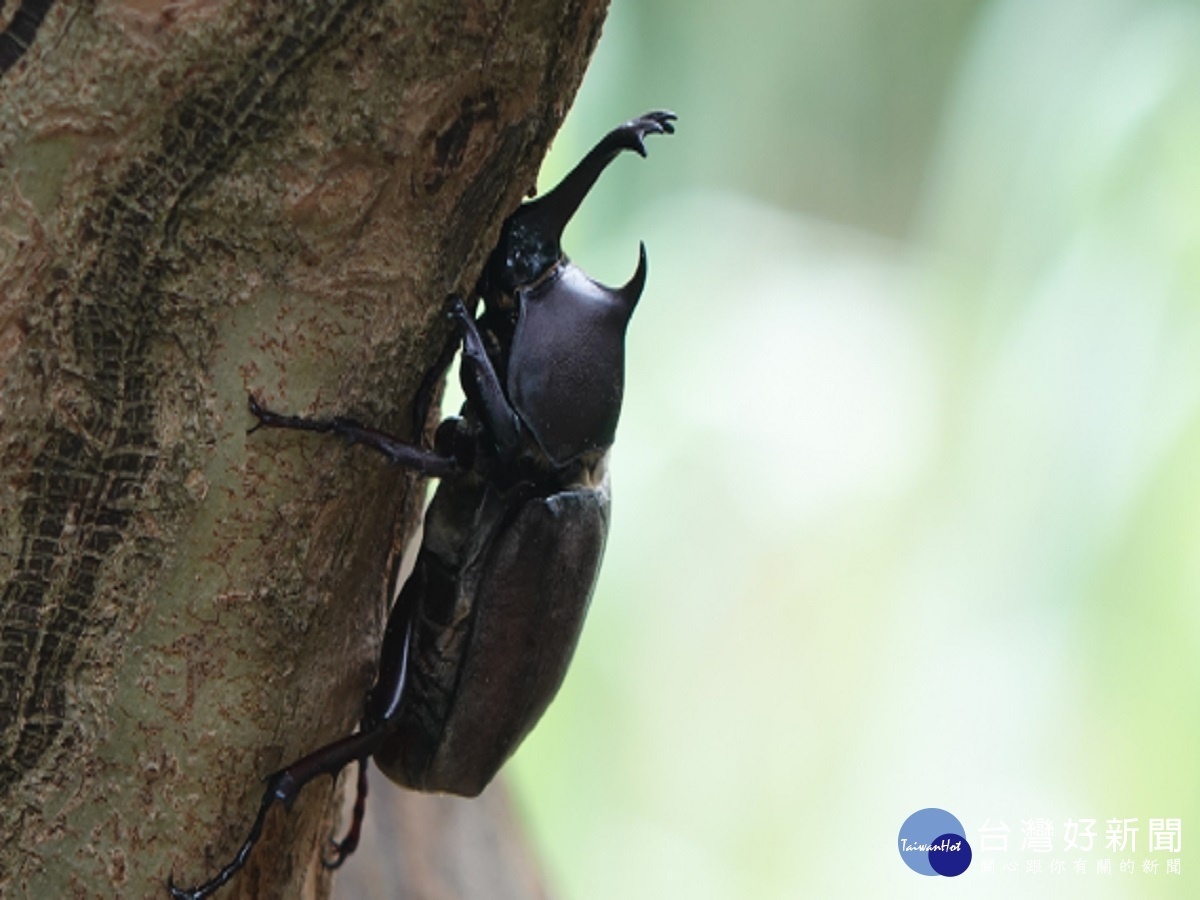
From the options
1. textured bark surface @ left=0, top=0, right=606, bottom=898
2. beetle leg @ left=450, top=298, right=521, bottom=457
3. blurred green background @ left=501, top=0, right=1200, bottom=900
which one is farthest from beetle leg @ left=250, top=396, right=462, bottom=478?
blurred green background @ left=501, top=0, right=1200, bottom=900

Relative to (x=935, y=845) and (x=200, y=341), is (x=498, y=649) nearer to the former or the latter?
(x=200, y=341)

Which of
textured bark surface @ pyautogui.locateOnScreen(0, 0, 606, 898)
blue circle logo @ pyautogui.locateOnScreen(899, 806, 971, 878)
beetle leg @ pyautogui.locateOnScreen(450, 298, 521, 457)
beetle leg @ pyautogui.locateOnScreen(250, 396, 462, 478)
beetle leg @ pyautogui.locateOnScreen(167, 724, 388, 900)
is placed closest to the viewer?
textured bark surface @ pyautogui.locateOnScreen(0, 0, 606, 898)

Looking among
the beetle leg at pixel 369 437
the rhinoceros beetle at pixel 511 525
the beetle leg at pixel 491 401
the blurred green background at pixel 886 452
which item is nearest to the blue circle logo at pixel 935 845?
the blurred green background at pixel 886 452

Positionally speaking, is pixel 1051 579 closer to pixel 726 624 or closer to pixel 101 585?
pixel 726 624

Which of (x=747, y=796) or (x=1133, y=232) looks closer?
(x=1133, y=232)

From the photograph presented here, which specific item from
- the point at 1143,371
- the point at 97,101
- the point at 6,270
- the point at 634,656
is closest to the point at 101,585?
the point at 6,270

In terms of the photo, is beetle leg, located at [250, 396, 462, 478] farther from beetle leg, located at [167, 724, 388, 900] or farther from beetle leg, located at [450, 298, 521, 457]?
beetle leg, located at [167, 724, 388, 900]
